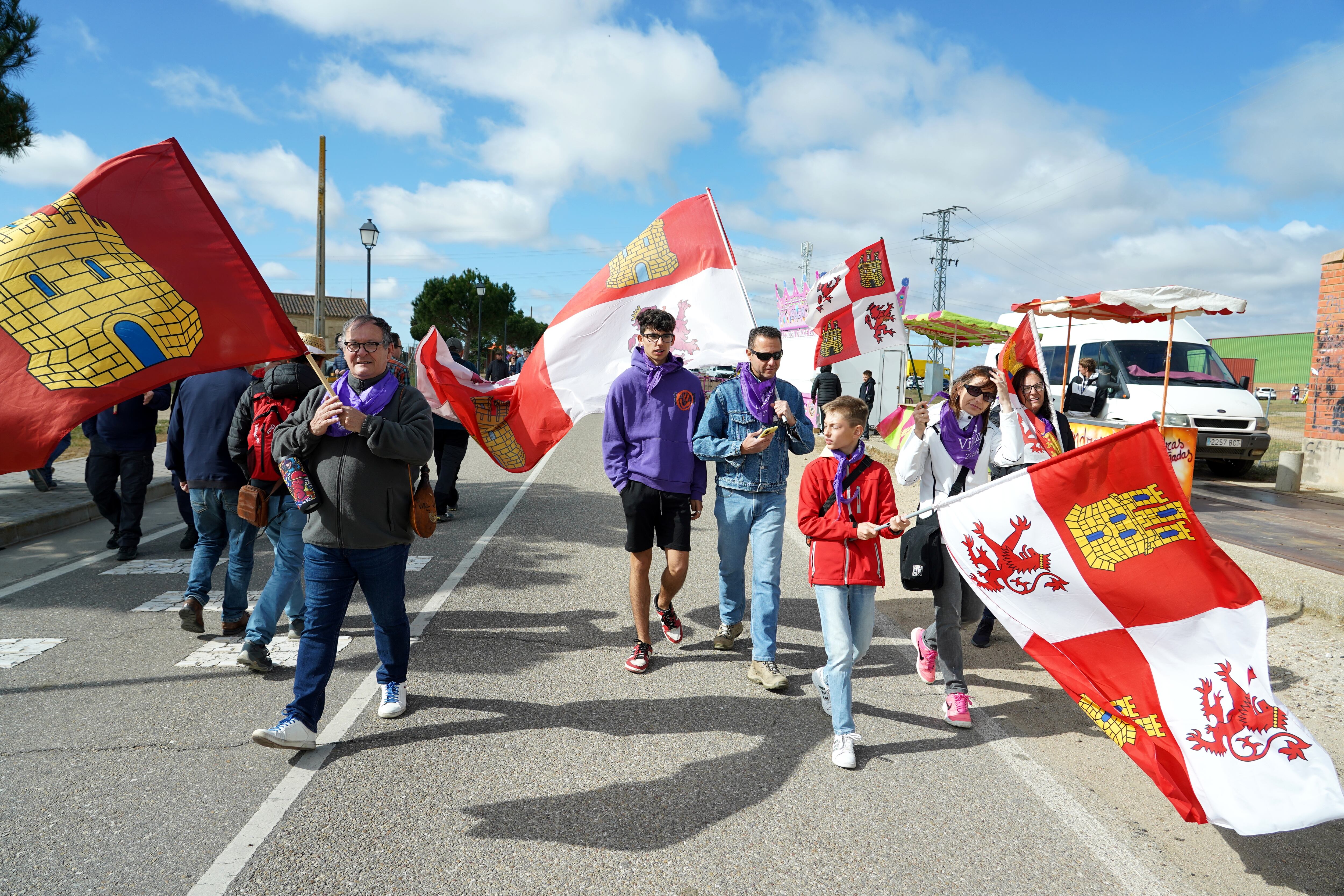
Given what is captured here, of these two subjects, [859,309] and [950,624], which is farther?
[859,309]

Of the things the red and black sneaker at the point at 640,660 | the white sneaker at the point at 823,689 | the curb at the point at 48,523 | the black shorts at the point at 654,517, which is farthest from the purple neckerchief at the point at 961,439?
the curb at the point at 48,523

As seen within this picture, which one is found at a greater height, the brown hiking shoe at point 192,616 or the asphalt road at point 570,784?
the brown hiking shoe at point 192,616

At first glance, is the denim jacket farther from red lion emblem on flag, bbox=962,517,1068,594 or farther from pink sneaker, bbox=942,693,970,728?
pink sneaker, bbox=942,693,970,728

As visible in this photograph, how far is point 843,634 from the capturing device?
3854mm

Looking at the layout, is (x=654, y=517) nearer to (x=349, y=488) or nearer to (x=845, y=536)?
(x=845, y=536)

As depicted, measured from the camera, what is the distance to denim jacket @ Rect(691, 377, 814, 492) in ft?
15.3

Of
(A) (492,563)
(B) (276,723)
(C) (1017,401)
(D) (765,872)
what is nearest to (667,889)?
(D) (765,872)

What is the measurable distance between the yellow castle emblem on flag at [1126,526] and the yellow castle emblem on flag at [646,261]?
332 cm

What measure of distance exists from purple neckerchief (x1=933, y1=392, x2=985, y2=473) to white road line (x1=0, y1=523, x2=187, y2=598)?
668 cm

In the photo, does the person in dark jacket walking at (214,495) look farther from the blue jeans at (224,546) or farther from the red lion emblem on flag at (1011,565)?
the red lion emblem on flag at (1011,565)

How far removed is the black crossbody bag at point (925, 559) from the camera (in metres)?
4.12

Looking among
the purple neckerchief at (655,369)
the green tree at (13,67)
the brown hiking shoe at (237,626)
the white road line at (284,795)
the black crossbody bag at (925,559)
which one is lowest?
the white road line at (284,795)

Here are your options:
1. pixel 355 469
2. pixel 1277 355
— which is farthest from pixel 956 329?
pixel 1277 355

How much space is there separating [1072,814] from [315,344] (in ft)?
14.5
